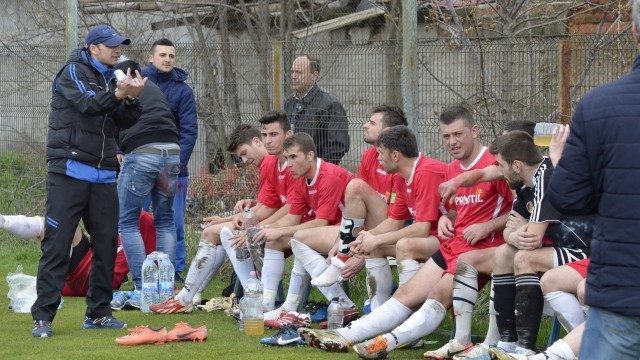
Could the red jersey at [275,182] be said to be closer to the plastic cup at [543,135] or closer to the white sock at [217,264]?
the white sock at [217,264]

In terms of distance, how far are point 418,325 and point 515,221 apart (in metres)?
0.84

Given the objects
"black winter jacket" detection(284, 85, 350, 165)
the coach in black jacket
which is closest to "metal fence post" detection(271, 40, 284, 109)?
"black winter jacket" detection(284, 85, 350, 165)

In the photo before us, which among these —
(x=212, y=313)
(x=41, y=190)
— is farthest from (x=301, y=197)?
(x=41, y=190)

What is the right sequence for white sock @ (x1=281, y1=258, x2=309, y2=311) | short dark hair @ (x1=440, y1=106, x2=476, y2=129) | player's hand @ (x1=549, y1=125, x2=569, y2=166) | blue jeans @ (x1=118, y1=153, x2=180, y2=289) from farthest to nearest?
blue jeans @ (x1=118, y1=153, x2=180, y2=289) → white sock @ (x1=281, y1=258, x2=309, y2=311) → short dark hair @ (x1=440, y1=106, x2=476, y2=129) → player's hand @ (x1=549, y1=125, x2=569, y2=166)

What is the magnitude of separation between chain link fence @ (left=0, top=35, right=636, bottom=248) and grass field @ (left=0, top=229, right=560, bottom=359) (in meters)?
1.73

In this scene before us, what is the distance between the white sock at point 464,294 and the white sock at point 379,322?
42 cm

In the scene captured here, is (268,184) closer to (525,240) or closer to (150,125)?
(150,125)

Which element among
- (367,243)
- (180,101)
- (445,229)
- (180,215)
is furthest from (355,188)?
(180,215)

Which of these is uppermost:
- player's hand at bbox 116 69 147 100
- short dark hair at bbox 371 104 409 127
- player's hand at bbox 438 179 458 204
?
player's hand at bbox 116 69 147 100

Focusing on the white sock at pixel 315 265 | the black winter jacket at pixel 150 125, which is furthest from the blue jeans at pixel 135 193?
the white sock at pixel 315 265

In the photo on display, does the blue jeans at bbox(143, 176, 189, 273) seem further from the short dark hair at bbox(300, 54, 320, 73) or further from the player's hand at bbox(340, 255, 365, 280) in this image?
the player's hand at bbox(340, 255, 365, 280)

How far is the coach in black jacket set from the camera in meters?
7.09

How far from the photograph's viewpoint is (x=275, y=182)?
8273 millimetres

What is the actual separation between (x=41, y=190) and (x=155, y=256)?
14.1ft
